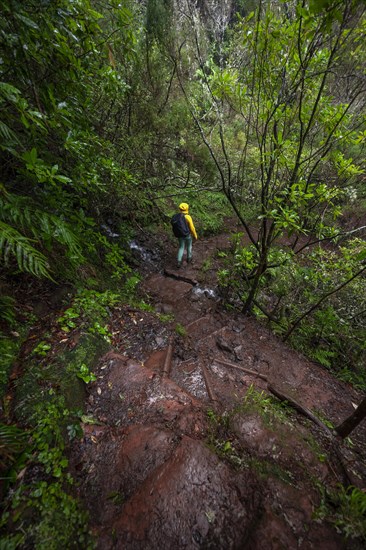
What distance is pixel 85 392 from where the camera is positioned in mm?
2713

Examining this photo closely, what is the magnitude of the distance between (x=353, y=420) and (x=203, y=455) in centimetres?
181

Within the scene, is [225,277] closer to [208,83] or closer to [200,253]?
[200,253]

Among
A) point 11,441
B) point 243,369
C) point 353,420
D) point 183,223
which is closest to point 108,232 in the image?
point 183,223

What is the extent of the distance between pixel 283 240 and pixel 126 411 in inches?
409

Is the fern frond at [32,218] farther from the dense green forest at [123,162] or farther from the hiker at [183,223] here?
the hiker at [183,223]

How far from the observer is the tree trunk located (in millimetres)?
2432

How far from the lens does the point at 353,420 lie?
2.63 metres

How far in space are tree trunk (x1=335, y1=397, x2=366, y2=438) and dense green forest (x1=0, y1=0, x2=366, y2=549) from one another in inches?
60.9

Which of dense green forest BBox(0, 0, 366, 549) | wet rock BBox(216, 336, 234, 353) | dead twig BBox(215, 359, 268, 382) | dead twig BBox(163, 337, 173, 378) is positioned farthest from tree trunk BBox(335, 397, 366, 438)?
dead twig BBox(163, 337, 173, 378)

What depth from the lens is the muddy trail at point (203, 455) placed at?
1664 millimetres

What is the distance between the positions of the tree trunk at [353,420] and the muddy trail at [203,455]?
0.19 meters

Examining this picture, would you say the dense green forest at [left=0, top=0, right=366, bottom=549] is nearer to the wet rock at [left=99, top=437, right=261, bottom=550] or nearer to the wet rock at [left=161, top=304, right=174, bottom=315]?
the wet rock at [left=99, top=437, right=261, bottom=550]

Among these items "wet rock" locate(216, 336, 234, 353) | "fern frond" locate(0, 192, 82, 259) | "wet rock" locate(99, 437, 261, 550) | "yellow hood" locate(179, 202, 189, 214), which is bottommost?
"wet rock" locate(216, 336, 234, 353)

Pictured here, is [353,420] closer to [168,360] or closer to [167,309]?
[168,360]
